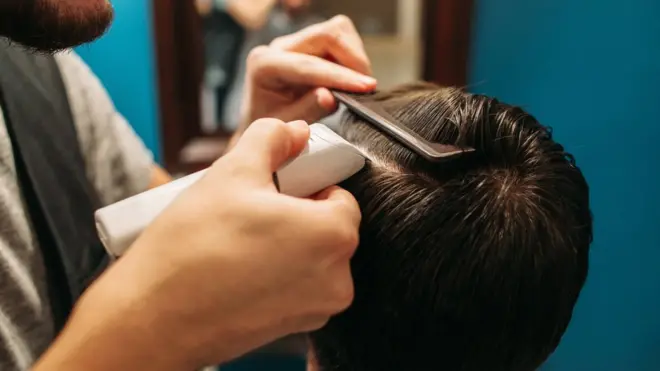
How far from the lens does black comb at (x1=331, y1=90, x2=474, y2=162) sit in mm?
509

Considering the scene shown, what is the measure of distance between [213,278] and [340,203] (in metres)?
0.11

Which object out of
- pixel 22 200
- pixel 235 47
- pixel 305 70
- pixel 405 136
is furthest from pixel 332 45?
pixel 235 47

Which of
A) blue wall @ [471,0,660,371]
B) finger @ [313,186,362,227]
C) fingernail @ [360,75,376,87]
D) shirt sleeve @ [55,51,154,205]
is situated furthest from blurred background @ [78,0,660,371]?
finger @ [313,186,362,227]

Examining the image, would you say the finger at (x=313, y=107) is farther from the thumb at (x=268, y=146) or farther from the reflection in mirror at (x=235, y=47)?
the reflection in mirror at (x=235, y=47)

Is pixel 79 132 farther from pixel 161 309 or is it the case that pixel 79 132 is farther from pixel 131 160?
pixel 161 309

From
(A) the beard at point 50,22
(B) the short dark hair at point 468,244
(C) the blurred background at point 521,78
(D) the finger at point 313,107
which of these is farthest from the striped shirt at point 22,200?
(C) the blurred background at point 521,78

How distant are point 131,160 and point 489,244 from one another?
65 cm

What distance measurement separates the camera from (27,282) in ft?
2.58

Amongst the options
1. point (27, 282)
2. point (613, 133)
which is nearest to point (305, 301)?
point (27, 282)

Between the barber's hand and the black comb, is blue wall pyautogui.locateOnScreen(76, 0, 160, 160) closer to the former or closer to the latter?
the black comb

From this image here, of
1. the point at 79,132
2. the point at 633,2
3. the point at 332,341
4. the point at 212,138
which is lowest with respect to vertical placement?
the point at 212,138

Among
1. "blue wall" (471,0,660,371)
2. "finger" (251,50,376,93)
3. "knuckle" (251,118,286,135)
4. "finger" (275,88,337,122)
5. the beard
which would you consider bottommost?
"blue wall" (471,0,660,371)

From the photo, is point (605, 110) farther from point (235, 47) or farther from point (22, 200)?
point (22, 200)

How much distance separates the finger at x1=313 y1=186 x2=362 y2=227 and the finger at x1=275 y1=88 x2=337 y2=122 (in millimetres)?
238
